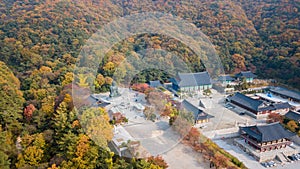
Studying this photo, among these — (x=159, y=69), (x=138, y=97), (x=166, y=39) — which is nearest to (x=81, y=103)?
(x=138, y=97)

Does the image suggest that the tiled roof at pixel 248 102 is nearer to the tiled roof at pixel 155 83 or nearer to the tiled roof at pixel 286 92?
the tiled roof at pixel 286 92

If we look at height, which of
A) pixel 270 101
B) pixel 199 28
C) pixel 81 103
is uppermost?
pixel 199 28

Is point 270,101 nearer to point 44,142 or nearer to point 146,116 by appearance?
point 146,116

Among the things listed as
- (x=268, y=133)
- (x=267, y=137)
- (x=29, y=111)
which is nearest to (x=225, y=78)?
(x=268, y=133)

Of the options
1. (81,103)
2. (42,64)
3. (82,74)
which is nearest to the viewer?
(81,103)

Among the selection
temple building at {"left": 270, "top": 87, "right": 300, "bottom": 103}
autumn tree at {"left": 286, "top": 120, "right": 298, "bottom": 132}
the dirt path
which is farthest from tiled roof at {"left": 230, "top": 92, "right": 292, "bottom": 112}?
the dirt path

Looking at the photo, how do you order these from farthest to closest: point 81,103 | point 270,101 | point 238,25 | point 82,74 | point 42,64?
point 238,25
point 42,64
point 270,101
point 82,74
point 81,103

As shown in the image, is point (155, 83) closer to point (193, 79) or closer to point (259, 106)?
point (193, 79)
